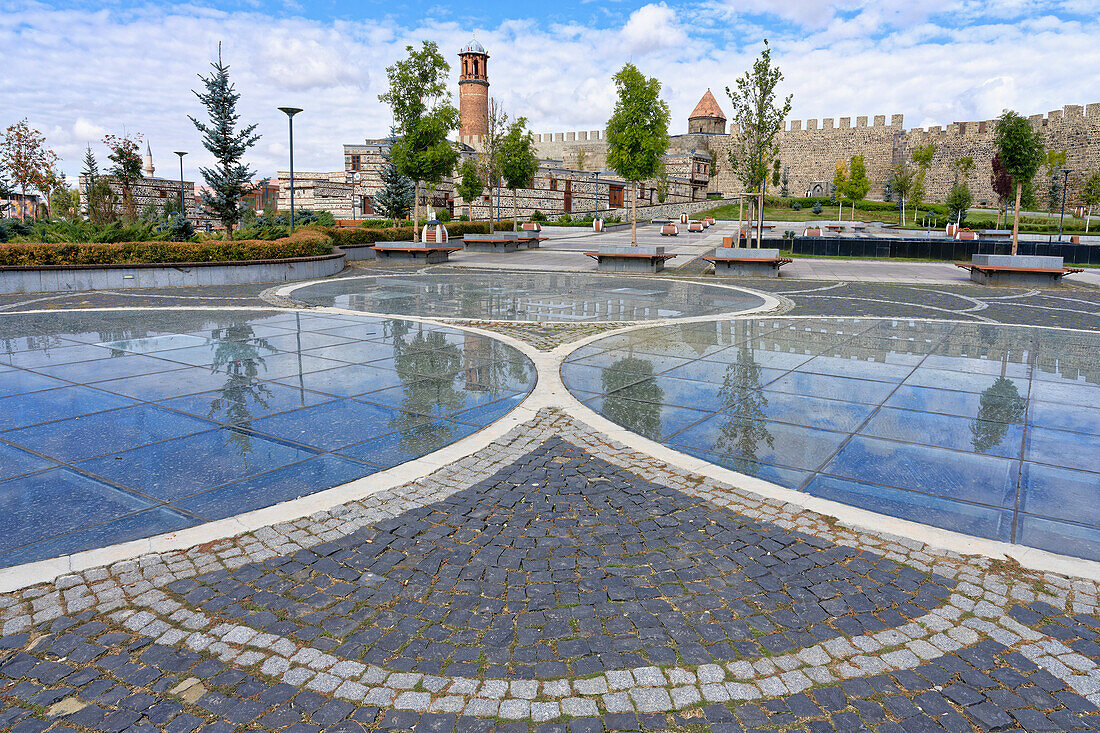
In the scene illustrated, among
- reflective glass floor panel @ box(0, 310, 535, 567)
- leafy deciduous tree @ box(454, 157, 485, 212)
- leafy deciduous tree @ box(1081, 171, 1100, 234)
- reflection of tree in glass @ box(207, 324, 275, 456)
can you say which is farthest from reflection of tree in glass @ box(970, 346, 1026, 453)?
leafy deciduous tree @ box(1081, 171, 1100, 234)

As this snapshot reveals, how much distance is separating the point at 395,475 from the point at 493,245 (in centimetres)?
2626

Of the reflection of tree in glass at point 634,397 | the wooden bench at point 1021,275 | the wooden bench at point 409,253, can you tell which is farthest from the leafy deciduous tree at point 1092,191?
the reflection of tree in glass at point 634,397

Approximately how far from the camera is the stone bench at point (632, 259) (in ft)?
71.8

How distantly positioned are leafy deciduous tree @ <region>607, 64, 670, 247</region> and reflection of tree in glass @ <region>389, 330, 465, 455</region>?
14532mm

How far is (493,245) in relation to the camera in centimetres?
3066

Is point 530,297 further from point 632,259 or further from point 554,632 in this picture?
point 554,632

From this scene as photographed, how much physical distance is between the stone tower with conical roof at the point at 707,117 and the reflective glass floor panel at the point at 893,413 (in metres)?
74.2

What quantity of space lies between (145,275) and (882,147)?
68.3 m

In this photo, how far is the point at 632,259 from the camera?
2241cm

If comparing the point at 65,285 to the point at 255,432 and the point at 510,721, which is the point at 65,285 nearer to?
the point at 255,432

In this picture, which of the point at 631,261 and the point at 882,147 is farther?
the point at 882,147

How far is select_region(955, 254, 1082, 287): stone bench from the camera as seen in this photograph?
58.7 ft

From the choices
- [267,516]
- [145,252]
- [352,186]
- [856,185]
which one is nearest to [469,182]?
[145,252]

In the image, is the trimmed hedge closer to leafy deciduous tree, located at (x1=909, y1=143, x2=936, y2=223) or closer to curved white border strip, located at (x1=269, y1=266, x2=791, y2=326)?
curved white border strip, located at (x1=269, y1=266, x2=791, y2=326)
